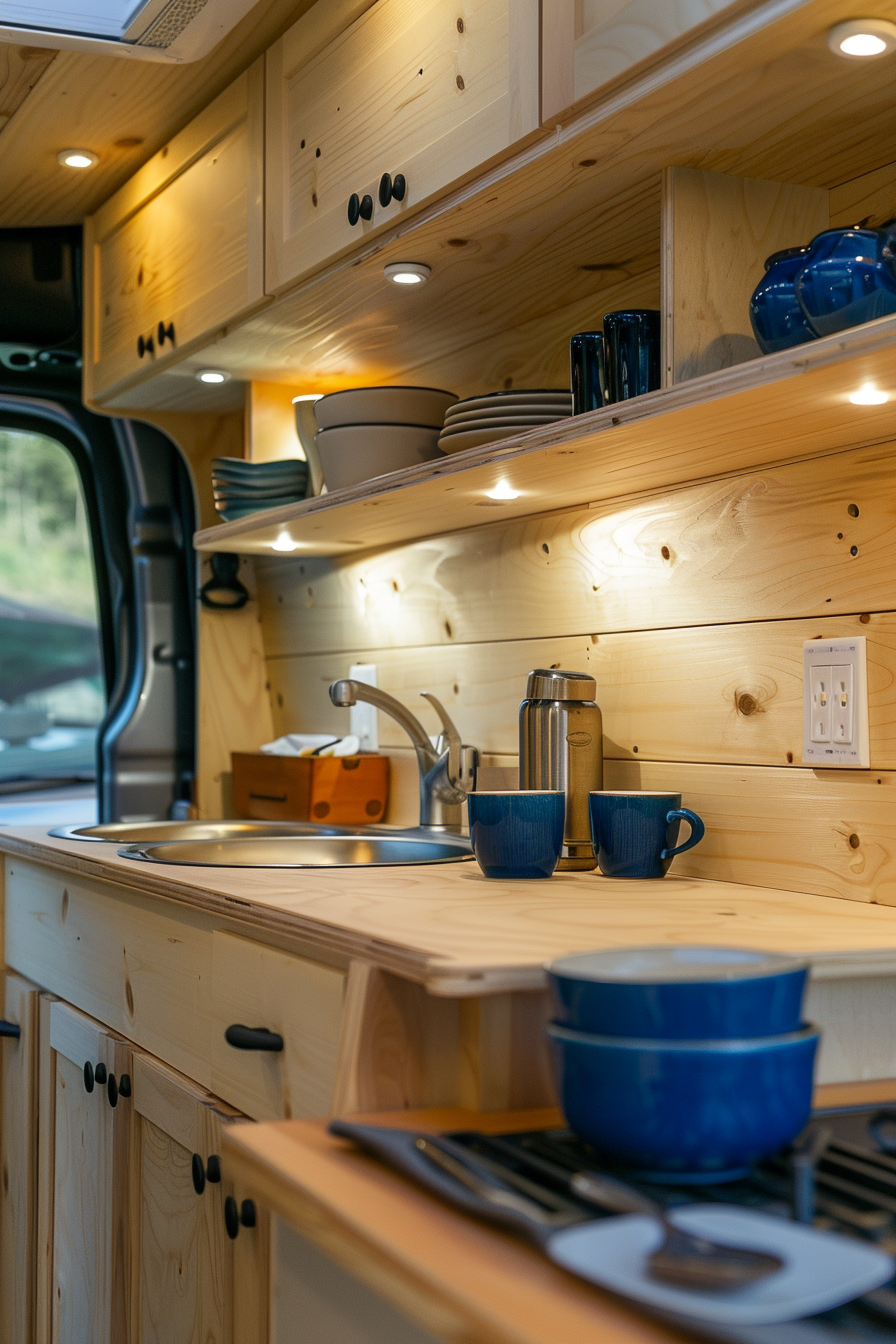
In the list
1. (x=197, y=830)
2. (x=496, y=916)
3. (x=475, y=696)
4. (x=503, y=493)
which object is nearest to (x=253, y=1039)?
(x=496, y=916)

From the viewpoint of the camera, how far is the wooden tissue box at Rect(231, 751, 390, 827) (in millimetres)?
2352

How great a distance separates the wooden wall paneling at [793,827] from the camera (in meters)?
1.39

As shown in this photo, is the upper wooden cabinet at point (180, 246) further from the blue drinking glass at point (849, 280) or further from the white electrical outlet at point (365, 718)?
the blue drinking glass at point (849, 280)

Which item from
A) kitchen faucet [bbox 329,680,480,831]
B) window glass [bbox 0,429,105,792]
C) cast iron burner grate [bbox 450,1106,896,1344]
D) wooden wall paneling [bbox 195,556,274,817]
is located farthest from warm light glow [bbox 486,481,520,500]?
window glass [bbox 0,429,105,792]

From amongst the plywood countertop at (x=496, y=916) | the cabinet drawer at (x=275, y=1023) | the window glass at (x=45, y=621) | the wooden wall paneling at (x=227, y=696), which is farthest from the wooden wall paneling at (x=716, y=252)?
the window glass at (x=45, y=621)

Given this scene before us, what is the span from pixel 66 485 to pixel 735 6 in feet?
8.29

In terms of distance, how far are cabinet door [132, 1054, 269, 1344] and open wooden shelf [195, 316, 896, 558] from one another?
2.74 feet

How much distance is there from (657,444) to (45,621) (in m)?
2.26

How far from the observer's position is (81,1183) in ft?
5.98

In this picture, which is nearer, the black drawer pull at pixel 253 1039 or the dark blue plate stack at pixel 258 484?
the black drawer pull at pixel 253 1039

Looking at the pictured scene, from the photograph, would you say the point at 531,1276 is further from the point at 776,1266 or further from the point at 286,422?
the point at 286,422

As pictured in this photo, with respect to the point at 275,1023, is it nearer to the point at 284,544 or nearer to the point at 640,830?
the point at 640,830

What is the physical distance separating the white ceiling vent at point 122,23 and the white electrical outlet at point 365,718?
1128 mm

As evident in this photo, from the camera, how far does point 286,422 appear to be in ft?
8.30
